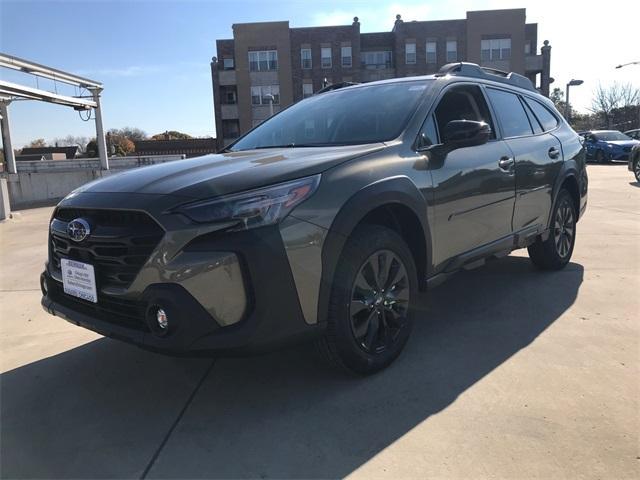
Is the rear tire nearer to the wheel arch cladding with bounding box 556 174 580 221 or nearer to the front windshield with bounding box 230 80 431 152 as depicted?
the wheel arch cladding with bounding box 556 174 580 221

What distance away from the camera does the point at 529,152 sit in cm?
442

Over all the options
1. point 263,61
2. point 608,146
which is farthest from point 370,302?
point 263,61

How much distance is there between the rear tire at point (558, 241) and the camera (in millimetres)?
5027

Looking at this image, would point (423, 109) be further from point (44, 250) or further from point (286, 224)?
point (44, 250)

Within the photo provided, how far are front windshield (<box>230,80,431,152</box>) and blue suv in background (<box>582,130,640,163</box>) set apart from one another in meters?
23.7

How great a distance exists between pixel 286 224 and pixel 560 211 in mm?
3685

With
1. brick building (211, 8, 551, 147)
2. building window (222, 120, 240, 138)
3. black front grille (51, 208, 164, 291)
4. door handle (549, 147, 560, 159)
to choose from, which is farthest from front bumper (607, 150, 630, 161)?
building window (222, 120, 240, 138)

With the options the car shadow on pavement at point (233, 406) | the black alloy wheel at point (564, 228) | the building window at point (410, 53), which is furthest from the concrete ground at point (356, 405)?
the building window at point (410, 53)

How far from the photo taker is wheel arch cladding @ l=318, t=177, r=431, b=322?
2635 millimetres

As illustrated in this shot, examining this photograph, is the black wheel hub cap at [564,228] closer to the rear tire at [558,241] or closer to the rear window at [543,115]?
the rear tire at [558,241]

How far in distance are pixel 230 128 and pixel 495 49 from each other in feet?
75.3

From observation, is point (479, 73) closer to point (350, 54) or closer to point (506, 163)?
point (506, 163)

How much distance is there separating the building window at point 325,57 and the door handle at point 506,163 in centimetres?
4087

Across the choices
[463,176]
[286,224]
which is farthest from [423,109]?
[286,224]
